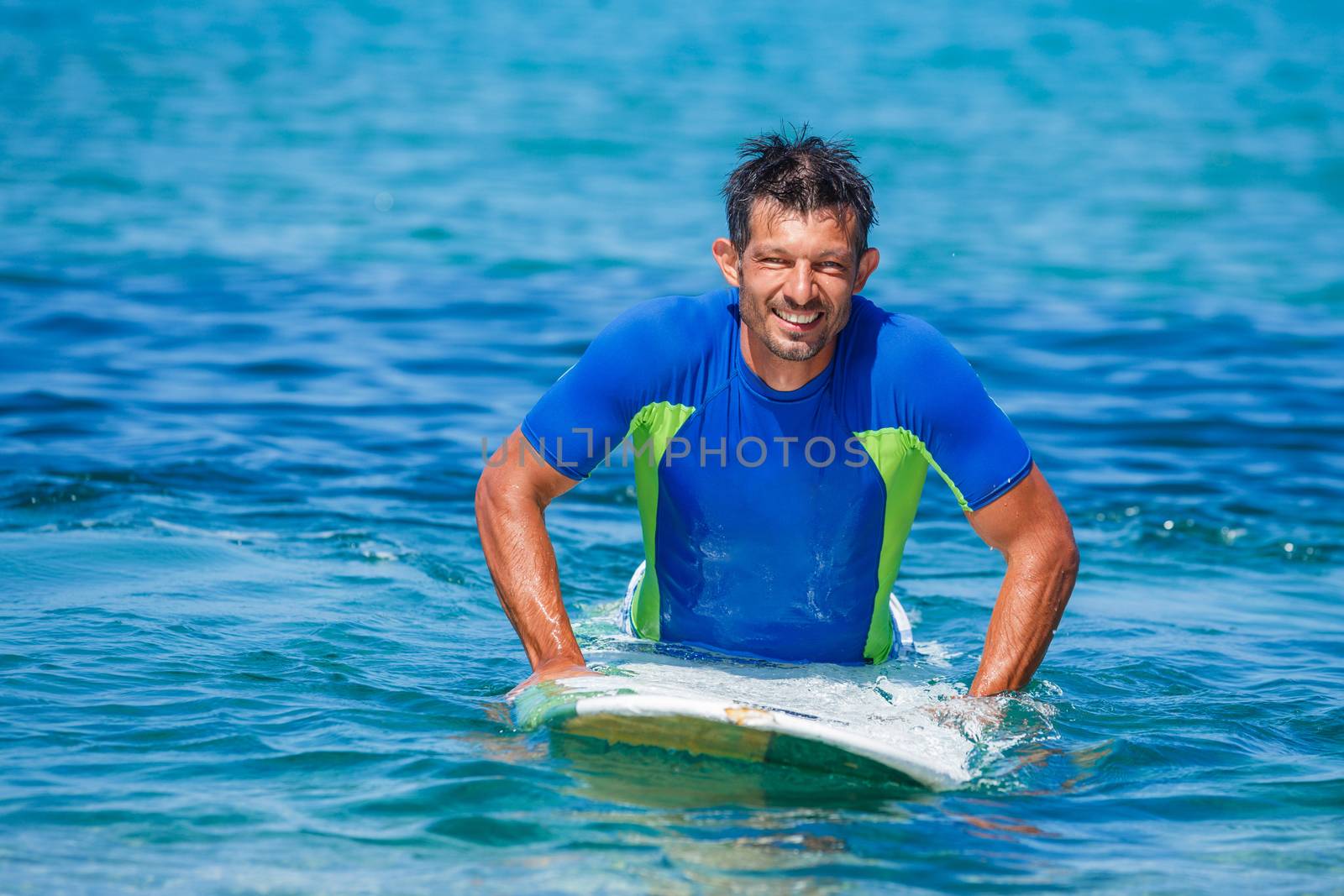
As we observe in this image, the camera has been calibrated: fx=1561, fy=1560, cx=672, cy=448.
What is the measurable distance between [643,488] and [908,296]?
935cm

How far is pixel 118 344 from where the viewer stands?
35.9ft

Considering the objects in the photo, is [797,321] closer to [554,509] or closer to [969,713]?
[969,713]

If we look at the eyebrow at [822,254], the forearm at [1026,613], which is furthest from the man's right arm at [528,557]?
the forearm at [1026,613]

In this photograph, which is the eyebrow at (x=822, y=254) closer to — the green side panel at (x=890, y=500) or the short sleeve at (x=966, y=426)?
the short sleeve at (x=966, y=426)

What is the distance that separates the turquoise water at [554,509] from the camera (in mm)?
3801

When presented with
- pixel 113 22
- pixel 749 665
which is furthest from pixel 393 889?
pixel 113 22

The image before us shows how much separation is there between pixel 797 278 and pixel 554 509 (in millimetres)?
3945

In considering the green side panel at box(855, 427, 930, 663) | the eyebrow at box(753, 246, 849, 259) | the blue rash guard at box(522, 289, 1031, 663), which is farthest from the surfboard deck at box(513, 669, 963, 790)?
the eyebrow at box(753, 246, 849, 259)

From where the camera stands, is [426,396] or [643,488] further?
[426,396]

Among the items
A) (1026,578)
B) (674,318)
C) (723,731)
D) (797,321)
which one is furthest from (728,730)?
(674,318)

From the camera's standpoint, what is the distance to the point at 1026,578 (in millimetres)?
4406

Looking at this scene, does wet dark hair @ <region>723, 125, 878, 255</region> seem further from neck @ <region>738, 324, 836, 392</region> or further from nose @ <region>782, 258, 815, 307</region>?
neck @ <region>738, 324, 836, 392</region>

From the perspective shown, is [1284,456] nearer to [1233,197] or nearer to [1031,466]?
[1031,466]

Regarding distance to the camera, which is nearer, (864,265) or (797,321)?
(797,321)
